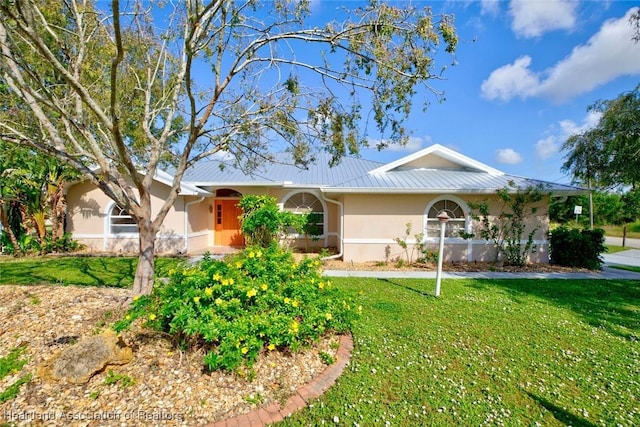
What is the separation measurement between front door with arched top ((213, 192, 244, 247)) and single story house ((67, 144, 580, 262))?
5cm

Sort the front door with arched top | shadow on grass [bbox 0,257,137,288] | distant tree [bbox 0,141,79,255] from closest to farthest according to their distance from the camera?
shadow on grass [bbox 0,257,137,288]
distant tree [bbox 0,141,79,255]
the front door with arched top

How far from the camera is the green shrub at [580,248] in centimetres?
1113

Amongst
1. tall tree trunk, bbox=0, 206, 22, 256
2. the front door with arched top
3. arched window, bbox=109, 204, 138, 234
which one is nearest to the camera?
tall tree trunk, bbox=0, 206, 22, 256

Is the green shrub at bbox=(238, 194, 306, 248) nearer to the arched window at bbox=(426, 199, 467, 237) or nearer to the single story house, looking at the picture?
the single story house

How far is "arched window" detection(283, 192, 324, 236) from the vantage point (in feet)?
47.8

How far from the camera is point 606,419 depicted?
3.17m

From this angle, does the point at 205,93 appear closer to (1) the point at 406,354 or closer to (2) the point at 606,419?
(1) the point at 406,354

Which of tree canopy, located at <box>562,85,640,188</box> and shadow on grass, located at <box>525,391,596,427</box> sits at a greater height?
tree canopy, located at <box>562,85,640,188</box>

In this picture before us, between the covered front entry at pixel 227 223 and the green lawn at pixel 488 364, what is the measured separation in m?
10.4

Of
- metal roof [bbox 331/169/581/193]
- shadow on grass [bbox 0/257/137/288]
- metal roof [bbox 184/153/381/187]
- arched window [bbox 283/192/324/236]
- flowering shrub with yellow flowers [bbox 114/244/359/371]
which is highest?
metal roof [bbox 184/153/381/187]

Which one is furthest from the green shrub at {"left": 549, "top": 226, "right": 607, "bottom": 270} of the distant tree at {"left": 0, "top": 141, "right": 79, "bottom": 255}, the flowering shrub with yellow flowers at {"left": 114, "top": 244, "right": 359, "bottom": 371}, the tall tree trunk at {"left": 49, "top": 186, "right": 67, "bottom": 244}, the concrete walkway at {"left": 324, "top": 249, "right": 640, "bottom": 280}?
the tall tree trunk at {"left": 49, "top": 186, "right": 67, "bottom": 244}

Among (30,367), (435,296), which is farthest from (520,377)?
(30,367)

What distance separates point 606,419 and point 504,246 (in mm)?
9659

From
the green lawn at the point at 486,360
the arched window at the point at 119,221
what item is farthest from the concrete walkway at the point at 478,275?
the arched window at the point at 119,221
